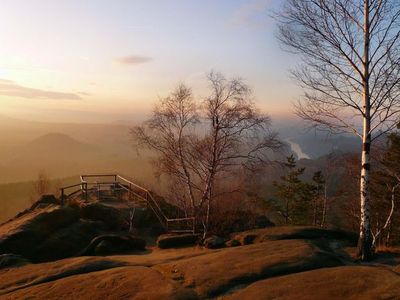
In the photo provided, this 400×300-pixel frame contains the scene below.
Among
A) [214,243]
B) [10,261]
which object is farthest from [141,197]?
[10,261]

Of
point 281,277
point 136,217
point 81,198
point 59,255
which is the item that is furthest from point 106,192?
point 281,277

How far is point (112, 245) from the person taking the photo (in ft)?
48.6

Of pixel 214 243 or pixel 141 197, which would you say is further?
pixel 141 197

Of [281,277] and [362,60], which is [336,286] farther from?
[362,60]

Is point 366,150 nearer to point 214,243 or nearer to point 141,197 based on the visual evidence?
point 214,243

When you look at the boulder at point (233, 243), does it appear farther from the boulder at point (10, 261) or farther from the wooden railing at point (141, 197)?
the boulder at point (10, 261)

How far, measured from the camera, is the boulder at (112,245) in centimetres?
1445

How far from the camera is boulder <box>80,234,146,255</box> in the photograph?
47.4 feet

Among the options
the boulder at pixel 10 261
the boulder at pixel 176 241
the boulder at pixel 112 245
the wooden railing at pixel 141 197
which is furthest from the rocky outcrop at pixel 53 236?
the wooden railing at pixel 141 197

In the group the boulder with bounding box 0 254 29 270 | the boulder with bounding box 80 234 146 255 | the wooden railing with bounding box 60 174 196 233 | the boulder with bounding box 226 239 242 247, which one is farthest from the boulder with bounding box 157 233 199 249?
the boulder with bounding box 0 254 29 270

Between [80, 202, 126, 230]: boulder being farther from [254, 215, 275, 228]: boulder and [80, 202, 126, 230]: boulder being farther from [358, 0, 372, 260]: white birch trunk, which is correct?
[358, 0, 372, 260]: white birch trunk

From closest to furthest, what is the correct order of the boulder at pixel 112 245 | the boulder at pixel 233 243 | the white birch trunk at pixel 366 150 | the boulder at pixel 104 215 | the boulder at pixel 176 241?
the white birch trunk at pixel 366 150 < the boulder at pixel 233 243 < the boulder at pixel 112 245 < the boulder at pixel 176 241 < the boulder at pixel 104 215

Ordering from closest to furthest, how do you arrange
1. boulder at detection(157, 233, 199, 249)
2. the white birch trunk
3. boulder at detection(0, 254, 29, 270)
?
the white birch trunk → boulder at detection(0, 254, 29, 270) → boulder at detection(157, 233, 199, 249)

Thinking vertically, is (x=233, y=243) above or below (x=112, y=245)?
above
